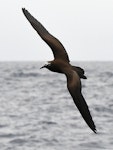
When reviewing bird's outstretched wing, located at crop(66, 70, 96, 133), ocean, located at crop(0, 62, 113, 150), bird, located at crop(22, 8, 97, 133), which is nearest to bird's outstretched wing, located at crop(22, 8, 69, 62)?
bird, located at crop(22, 8, 97, 133)

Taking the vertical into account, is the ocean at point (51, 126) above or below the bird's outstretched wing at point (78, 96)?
below

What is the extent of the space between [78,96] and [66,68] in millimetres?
726

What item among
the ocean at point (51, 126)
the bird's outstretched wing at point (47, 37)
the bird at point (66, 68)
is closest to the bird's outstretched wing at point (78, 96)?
the bird at point (66, 68)

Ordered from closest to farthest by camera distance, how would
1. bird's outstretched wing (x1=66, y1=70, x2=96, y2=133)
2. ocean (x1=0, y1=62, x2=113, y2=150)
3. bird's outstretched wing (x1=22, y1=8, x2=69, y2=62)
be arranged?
bird's outstretched wing (x1=66, y1=70, x2=96, y2=133)
bird's outstretched wing (x1=22, y1=8, x2=69, y2=62)
ocean (x1=0, y1=62, x2=113, y2=150)

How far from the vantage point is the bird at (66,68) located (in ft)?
30.7

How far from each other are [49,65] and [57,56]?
0.51 m

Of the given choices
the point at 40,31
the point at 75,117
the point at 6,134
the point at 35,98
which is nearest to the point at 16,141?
the point at 6,134

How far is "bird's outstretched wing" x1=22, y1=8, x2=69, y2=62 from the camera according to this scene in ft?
35.1

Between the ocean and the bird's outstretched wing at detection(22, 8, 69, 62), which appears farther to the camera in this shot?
the ocean

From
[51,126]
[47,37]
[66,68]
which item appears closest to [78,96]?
[66,68]

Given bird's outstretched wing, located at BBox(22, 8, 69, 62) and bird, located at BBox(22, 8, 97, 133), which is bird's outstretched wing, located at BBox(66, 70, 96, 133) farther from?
bird's outstretched wing, located at BBox(22, 8, 69, 62)

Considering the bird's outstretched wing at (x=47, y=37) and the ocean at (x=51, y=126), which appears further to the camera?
the ocean at (x=51, y=126)

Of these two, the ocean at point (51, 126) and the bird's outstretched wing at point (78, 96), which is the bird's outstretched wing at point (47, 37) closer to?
the bird's outstretched wing at point (78, 96)

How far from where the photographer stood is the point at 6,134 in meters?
20.8
